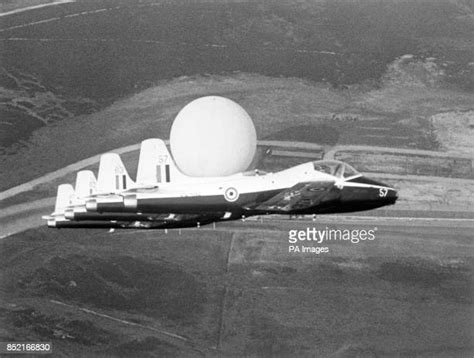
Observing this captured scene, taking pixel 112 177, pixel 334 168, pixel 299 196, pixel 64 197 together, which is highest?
pixel 112 177

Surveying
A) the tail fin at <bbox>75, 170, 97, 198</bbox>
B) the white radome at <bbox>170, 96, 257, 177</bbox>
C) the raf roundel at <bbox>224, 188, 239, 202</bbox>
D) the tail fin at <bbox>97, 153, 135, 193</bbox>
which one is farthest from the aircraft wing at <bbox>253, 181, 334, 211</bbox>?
the tail fin at <bbox>75, 170, 97, 198</bbox>

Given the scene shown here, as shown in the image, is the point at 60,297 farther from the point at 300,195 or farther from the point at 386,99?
the point at 386,99

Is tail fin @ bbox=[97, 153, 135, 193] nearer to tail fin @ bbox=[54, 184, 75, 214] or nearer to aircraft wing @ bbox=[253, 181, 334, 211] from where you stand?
tail fin @ bbox=[54, 184, 75, 214]

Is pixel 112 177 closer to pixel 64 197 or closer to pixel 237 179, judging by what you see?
pixel 64 197

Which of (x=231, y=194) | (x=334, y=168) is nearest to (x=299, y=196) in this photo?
(x=334, y=168)

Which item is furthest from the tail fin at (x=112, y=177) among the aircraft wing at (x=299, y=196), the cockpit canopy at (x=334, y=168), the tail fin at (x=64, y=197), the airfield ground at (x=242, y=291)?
the cockpit canopy at (x=334, y=168)

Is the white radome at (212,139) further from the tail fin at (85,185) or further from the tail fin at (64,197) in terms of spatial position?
the tail fin at (64,197)
